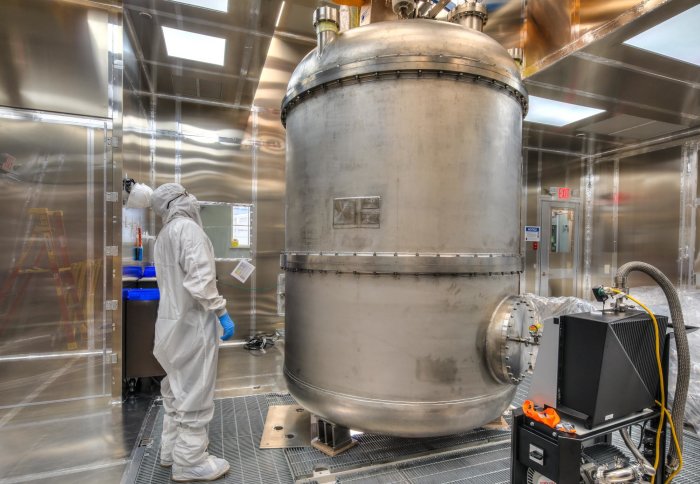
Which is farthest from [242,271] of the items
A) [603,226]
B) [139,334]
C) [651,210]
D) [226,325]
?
[651,210]

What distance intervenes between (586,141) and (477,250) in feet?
15.1

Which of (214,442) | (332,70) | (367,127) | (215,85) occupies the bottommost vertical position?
(214,442)

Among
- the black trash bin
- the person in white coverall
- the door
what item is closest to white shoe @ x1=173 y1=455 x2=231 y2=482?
the person in white coverall

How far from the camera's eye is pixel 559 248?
19.7 feet

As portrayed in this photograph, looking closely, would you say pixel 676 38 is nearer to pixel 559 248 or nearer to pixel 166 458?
pixel 559 248

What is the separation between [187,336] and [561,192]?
5.91 metres

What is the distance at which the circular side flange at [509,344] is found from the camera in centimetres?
204

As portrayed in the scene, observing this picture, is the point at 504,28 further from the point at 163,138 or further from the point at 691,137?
the point at 163,138

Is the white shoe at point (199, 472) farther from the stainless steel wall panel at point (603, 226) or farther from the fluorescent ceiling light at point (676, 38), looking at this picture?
the stainless steel wall panel at point (603, 226)

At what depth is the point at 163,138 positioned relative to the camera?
→ 4887 millimetres

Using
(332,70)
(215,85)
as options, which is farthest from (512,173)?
(215,85)

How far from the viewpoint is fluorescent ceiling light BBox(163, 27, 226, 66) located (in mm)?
3572

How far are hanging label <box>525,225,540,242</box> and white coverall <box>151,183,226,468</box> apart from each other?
4.98 meters

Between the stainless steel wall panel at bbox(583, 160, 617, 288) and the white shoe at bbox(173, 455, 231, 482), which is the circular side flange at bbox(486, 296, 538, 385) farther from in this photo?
the stainless steel wall panel at bbox(583, 160, 617, 288)
